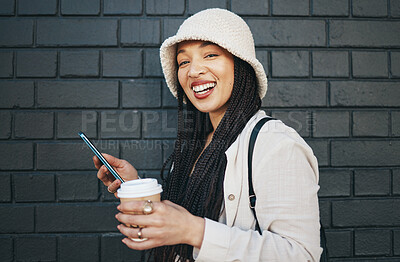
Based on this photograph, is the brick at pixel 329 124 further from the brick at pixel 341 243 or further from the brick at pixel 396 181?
the brick at pixel 341 243

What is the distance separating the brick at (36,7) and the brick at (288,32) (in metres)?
1.61

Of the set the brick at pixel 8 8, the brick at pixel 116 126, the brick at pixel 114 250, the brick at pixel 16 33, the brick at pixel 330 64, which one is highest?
the brick at pixel 8 8

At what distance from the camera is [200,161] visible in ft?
4.44

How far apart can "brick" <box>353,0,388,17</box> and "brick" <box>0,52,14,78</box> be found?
2.84 m

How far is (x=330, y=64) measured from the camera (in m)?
2.35

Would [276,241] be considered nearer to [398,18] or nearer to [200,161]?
[200,161]

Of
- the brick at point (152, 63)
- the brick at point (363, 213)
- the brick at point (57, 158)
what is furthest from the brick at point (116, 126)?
the brick at point (363, 213)

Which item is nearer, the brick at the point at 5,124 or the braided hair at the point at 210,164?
the braided hair at the point at 210,164

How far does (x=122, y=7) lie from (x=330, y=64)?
5.78 feet

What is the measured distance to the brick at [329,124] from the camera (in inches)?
91.7

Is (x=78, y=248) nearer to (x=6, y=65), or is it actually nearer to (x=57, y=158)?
(x=57, y=158)

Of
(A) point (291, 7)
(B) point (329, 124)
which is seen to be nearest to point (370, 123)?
(B) point (329, 124)

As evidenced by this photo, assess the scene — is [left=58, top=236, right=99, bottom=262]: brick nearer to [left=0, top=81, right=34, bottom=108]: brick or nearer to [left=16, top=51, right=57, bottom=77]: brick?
[left=0, top=81, right=34, bottom=108]: brick

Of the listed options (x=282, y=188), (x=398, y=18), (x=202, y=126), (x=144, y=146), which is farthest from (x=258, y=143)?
(x=398, y=18)
